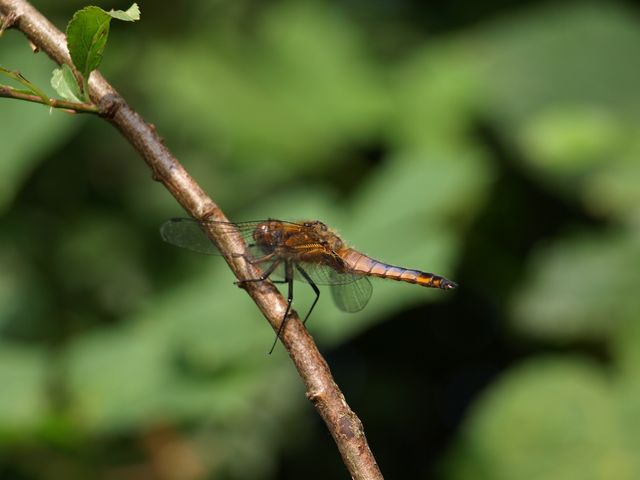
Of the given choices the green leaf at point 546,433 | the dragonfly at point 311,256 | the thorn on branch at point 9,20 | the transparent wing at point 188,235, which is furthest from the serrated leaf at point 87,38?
the green leaf at point 546,433

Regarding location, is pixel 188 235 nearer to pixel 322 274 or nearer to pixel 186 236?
pixel 186 236

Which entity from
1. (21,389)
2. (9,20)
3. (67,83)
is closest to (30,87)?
(67,83)

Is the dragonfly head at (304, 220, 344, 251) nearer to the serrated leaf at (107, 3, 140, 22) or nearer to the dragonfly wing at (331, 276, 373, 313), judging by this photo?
the dragonfly wing at (331, 276, 373, 313)


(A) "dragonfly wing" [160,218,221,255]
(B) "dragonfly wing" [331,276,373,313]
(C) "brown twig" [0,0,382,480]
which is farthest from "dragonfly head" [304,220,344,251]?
(C) "brown twig" [0,0,382,480]

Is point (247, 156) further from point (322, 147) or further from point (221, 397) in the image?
point (221, 397)

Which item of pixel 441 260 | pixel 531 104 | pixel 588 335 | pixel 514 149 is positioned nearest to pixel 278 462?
pixel 441 260
